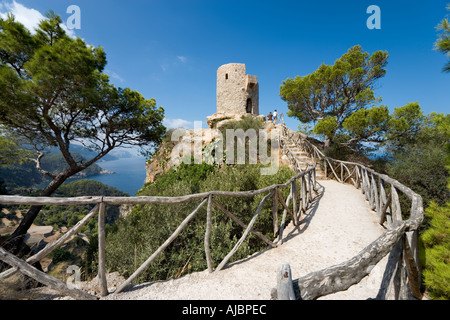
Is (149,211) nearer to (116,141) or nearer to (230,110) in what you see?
(116,141)

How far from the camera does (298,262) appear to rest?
9.15 ft

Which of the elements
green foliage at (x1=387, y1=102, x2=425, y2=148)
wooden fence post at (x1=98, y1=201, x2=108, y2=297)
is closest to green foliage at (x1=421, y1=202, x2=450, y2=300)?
wooden fence post at (x1=98, y1=201, x2=108, y2=297)

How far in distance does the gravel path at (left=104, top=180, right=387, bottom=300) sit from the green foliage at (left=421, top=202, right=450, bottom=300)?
0.82 metres

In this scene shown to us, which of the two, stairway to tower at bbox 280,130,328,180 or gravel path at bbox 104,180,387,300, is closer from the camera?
gravel path at bbox 104,180,387,300

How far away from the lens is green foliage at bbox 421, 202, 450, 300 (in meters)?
1.35

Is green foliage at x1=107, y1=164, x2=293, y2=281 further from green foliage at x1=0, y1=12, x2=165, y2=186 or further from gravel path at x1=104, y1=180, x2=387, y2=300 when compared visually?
green foliage at x1=0, y1=12, x2=165, y2=186

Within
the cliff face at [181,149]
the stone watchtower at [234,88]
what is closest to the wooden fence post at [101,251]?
the cliff face at [181,149]

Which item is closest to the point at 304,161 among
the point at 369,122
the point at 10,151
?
the point at 369,122

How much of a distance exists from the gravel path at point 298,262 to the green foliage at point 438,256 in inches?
32.5

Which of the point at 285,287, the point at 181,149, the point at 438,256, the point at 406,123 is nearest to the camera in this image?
the point at 285,287

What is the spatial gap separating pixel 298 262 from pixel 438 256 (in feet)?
5.40

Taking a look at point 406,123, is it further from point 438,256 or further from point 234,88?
point 234,88

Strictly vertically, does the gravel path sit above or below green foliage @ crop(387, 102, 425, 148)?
below
